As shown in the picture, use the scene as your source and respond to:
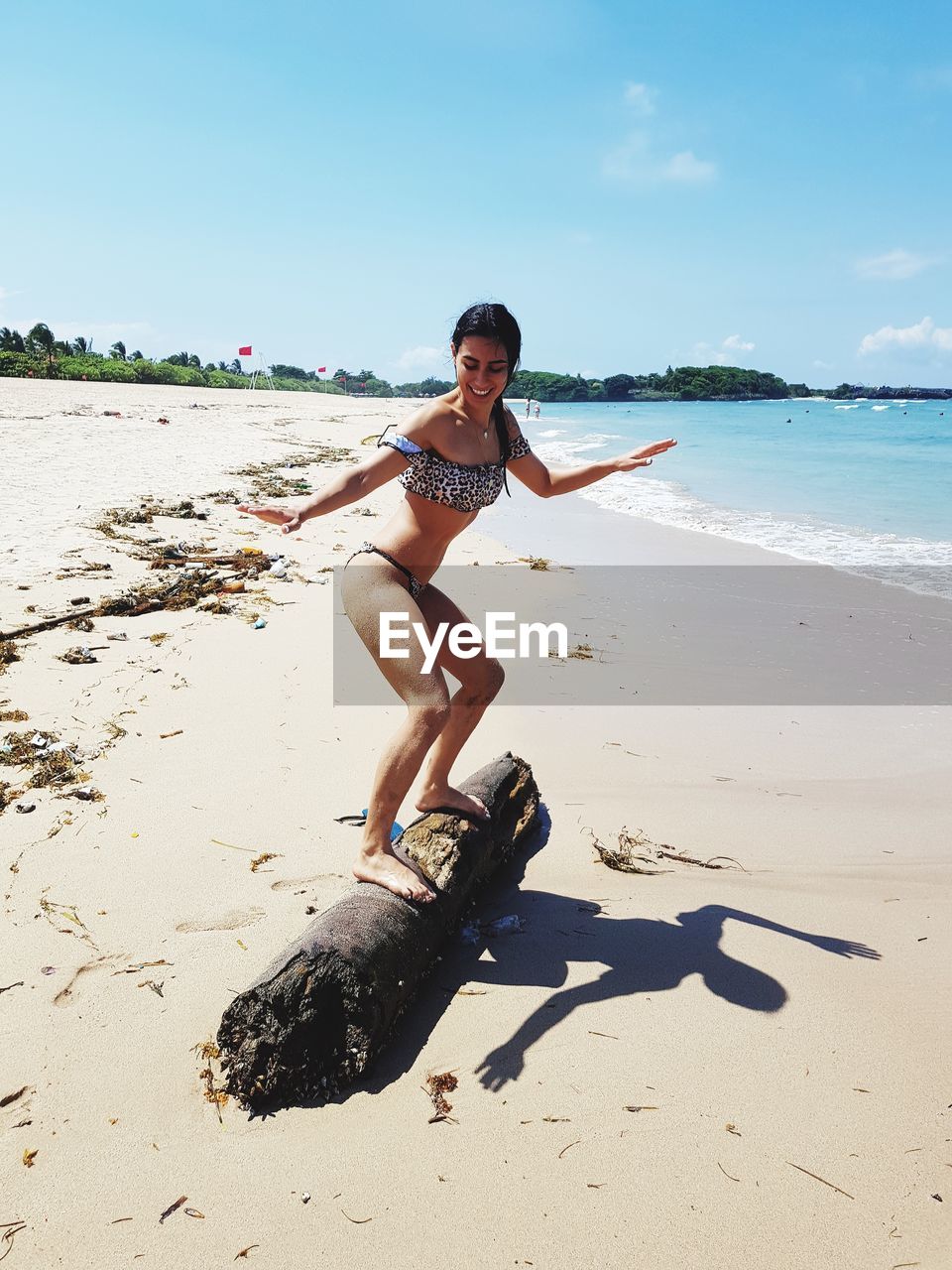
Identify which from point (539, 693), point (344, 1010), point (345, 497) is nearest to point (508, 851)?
point (344, 1010)

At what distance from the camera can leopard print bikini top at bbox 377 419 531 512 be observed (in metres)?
3.37

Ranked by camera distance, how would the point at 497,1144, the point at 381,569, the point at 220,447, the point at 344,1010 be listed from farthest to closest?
the point at 220,447
the point at 381,569
the point at 344,1010
the point at 497,1144

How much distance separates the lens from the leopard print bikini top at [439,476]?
3371mm

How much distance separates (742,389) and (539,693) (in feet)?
501

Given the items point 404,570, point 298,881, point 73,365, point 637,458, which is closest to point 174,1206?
point 298,881

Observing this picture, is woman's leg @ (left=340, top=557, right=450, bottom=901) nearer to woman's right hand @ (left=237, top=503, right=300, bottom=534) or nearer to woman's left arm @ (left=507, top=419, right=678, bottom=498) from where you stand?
woman's right hand @ (left=237, top=503, right=300, bottom=534)

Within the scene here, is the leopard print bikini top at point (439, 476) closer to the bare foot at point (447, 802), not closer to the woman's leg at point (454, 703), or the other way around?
the woman's leg at point (454, 703)

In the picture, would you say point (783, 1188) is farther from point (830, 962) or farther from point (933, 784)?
point (933, 784)

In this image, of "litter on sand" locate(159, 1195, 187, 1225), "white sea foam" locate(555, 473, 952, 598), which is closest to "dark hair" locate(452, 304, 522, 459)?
"litter on sand" locate(159, 1195, 187, 1225)

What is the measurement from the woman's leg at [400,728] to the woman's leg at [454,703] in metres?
0.21

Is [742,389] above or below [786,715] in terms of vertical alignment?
above

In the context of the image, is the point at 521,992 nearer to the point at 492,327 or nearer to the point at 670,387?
the point at 492,327

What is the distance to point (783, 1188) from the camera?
2256 mm

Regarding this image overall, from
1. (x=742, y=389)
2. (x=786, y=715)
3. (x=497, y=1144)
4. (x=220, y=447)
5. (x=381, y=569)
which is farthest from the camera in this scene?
(x=742, y=389)
